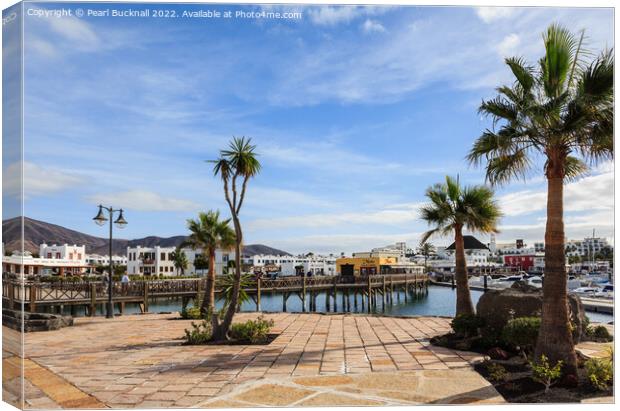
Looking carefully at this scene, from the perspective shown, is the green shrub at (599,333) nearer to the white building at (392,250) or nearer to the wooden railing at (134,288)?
the wooden railing at (134,288)

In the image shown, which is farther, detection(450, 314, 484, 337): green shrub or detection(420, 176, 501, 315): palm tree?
detection(420, 176, 501, 315): palm tree

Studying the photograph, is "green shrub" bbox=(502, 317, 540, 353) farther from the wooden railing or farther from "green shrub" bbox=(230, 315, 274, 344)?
the wooden railing

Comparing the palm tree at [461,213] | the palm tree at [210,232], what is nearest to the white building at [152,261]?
the palm tree at [210,232]

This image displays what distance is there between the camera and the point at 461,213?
11789mm

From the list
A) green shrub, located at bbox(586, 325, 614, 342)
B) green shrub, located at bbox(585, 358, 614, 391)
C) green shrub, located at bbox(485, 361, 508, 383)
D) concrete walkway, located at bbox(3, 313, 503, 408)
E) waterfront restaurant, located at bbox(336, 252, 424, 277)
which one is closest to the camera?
concrete walkway, located at bbox(3, 313, 503, 408)

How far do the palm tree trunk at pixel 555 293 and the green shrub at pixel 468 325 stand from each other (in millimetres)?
2476

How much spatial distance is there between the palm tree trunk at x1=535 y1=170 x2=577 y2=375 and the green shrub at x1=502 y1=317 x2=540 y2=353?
1.95ft

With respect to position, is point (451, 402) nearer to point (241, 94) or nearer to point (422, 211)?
point (241, 94)

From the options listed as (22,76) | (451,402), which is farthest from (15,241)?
(451,402)

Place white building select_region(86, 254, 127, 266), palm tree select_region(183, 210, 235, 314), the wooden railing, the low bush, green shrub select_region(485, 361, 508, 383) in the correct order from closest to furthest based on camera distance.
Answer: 1. green shrub select_region(485, 361, 508, 383)
2. the wooden railing
3. the low bush
4. palm tree select_region(183, 210, 235, 314)
5. white building select_region(86, 254, 127, 266)

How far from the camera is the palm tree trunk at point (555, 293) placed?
6711 mm

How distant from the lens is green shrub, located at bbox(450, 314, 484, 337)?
30.9ft

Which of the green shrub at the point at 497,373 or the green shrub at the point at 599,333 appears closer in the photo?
the green shrub at the point at 497,373

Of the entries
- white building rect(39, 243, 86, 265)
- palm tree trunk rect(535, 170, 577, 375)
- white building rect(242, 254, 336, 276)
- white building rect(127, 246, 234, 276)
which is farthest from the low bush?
white building rect(242, 254, 336, 276)
